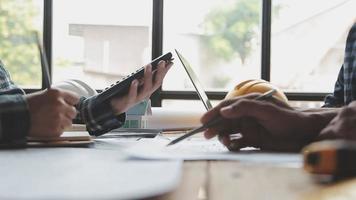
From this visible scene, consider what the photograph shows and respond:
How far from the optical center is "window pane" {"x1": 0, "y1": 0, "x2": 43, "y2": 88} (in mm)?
2365

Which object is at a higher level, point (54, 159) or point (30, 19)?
point (30, 19)

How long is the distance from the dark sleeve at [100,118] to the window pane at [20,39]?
54.2 inches

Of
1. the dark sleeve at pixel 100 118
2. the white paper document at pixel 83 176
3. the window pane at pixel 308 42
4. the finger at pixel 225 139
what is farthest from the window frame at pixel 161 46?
the white paper document at pixel 83 176

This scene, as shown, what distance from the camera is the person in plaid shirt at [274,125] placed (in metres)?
0.64

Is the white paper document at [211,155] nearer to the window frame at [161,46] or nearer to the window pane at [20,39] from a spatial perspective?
the window frame at [161,46]

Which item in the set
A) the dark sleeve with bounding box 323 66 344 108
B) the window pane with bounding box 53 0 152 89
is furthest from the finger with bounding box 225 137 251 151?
the window pane with bounding box 53 0 152 89

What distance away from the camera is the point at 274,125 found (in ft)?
2.25

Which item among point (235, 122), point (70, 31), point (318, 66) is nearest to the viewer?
point (235, 122)

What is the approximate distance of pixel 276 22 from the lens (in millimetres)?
2227

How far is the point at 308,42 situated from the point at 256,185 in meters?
1.93

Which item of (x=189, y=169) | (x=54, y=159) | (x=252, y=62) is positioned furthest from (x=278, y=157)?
(x=252, y=62)

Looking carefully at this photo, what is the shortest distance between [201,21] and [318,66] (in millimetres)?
637

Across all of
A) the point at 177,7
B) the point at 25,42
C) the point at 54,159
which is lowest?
the point at 54,159

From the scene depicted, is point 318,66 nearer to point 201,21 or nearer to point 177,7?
point 201,21
